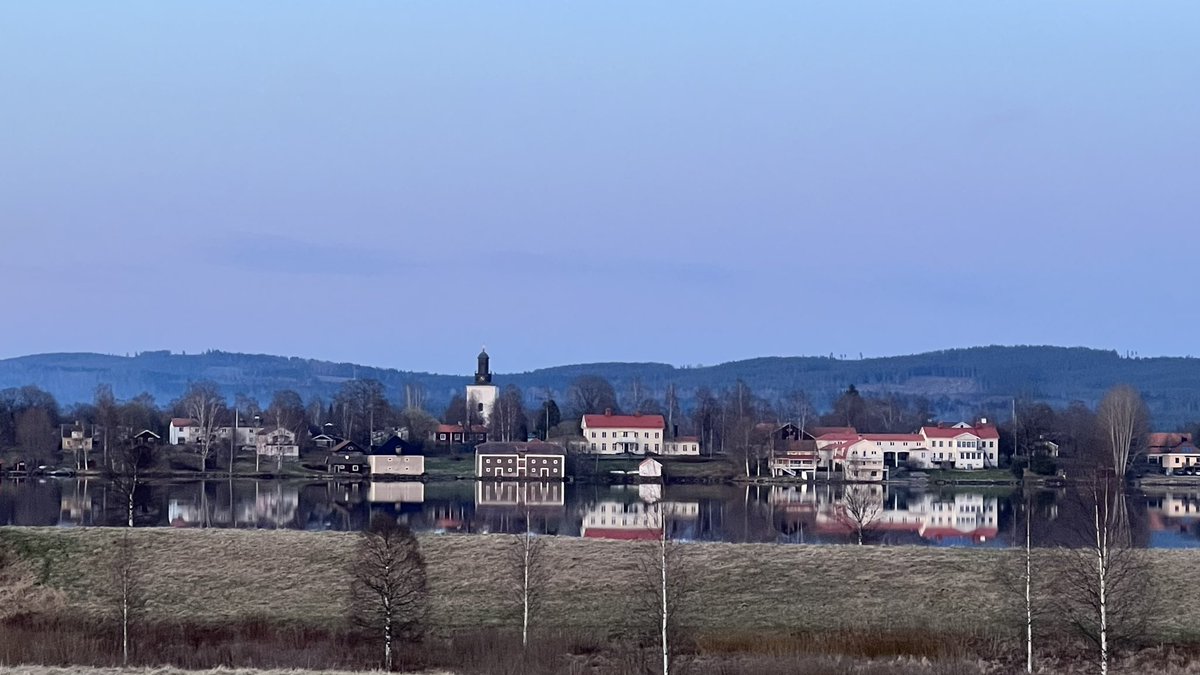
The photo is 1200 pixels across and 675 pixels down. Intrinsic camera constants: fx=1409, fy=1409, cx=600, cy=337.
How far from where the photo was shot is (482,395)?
11906 cm

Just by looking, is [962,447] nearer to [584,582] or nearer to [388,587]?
[584,582]

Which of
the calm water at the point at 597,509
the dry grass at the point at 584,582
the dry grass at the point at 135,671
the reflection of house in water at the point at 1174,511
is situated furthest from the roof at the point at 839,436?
the dry grass at the point at 135,671

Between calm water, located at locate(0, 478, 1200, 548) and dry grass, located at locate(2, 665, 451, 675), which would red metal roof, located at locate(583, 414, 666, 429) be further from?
dry grass, located at locate(2, 665, 451, 675)

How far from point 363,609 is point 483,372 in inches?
4055

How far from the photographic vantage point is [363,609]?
68.0 feet

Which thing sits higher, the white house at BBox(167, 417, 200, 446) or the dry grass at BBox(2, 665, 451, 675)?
the white house at BBox(167, 417, 200, 446)

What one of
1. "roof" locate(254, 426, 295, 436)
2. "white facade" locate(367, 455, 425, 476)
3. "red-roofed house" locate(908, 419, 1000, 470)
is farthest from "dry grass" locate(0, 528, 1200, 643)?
"roof" locate(254, 426, 295, 436)

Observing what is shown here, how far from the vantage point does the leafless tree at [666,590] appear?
1980 cm

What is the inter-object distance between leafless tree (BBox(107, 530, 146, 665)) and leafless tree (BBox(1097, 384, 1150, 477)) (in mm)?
56692

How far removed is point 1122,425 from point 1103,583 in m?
60.7

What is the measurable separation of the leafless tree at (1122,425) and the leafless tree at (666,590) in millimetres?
51552

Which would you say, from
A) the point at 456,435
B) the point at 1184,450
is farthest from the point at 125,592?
the point at 1184,450

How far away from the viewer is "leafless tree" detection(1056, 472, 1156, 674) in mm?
18641

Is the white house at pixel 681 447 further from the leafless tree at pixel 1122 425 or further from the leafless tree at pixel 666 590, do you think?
the leafless tree at pixel 666 590
